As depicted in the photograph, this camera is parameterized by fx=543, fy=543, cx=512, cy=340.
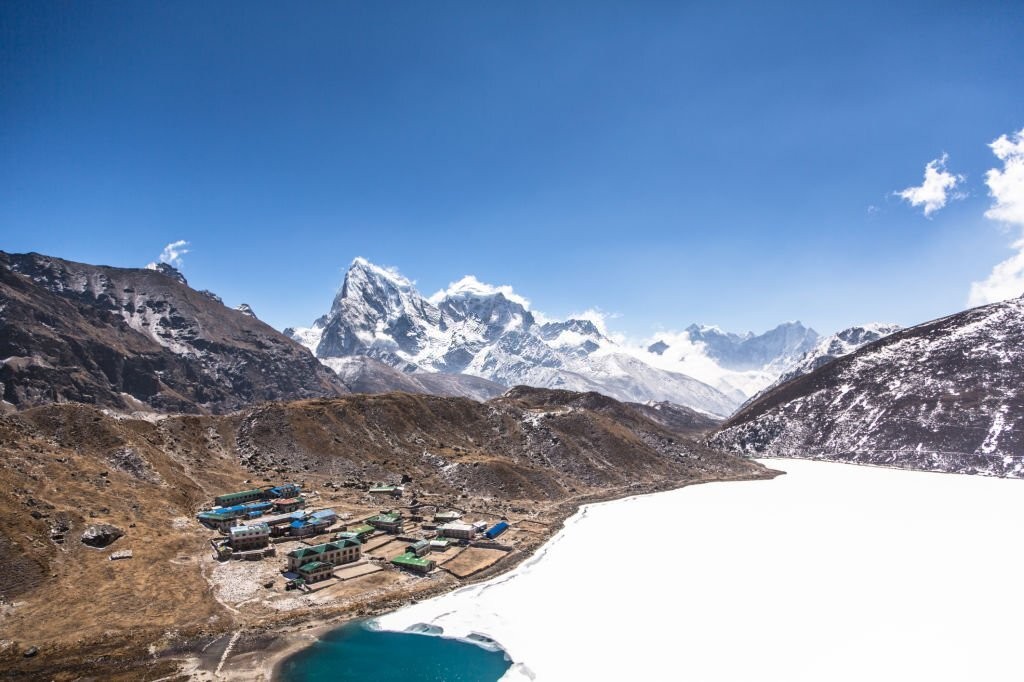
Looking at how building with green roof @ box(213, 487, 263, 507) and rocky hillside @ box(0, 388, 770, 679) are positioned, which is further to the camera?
building with green roof @ box(213, 487, 263, 507)

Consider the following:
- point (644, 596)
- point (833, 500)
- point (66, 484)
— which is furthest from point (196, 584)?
point (833, 500)

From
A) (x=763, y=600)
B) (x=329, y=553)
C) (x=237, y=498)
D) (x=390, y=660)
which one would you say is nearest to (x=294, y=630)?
(x=390, y=660)

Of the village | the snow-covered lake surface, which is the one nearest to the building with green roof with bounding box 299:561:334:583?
the village

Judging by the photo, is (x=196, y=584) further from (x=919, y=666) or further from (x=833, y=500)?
(x=833, y=500)

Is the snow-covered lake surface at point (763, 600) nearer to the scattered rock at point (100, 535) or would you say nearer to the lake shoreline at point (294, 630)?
the lake shoreline at point (294, 630)

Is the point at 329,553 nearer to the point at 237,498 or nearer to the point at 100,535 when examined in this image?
the point at 100,535

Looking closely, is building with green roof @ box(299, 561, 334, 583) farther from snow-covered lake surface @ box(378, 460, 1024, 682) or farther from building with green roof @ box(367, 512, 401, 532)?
building with green roof @ box(367, 512, 401, 532)

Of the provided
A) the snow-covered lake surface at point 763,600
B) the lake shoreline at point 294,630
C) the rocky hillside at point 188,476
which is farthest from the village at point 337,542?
the snow-covered lake surface at point 763,600
